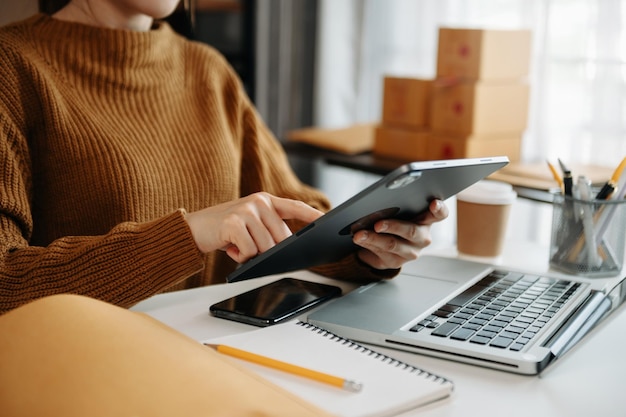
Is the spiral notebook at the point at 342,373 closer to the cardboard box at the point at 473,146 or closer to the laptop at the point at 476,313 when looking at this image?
the laptop at the point at 476,313

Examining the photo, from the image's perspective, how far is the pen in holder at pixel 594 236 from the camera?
3.71 ft

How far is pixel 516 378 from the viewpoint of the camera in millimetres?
800

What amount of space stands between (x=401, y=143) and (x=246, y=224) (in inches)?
→ 52.8

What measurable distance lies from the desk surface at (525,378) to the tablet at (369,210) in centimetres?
8

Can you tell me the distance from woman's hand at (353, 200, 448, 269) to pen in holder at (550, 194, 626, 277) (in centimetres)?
23

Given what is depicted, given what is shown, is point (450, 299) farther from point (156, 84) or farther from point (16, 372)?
point (156, 84)

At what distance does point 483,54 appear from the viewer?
6.68 feet

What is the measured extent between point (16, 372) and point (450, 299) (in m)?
0.52

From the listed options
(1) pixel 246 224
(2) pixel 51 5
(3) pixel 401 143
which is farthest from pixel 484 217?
(3) pixel 401 143

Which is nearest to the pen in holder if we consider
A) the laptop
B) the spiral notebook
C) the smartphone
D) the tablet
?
the laptop

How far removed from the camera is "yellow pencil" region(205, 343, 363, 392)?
0.71 m

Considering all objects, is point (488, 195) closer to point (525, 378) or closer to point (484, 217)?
point (484, 217)

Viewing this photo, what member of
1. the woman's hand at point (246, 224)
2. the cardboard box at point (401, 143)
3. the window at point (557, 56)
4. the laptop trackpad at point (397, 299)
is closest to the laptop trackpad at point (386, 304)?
the laptop trackpad at point (397, 299)

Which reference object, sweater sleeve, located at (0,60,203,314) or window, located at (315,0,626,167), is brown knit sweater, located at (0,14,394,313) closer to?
sweater sleeve, located at (0,60,203,314)
